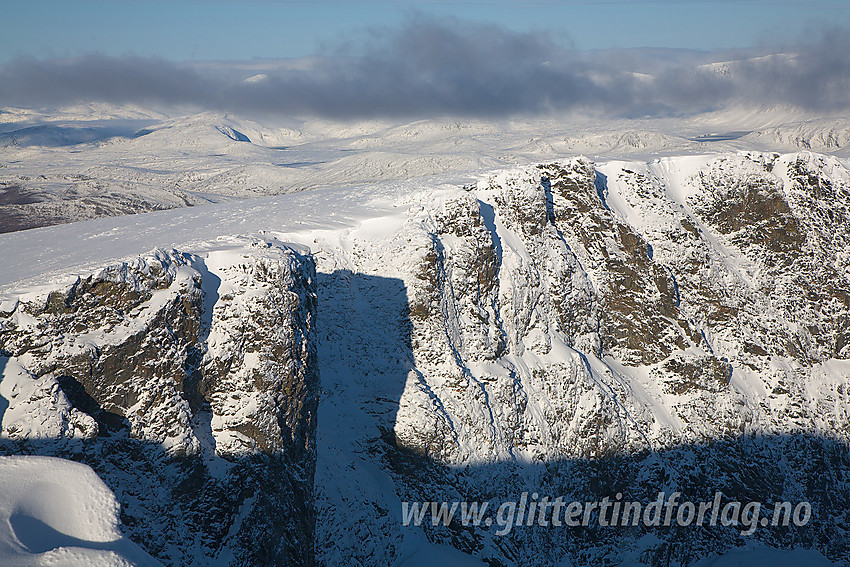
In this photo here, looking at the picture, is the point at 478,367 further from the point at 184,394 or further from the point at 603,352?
the point at 184,394

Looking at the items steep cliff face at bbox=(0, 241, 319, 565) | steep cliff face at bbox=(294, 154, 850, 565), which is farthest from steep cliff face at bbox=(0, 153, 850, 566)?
steep cliff face at bbox=(294, 154, 850, 565)

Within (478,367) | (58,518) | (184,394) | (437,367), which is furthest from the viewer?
(478,367)

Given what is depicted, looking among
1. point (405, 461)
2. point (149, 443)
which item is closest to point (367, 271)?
point (405, 461)

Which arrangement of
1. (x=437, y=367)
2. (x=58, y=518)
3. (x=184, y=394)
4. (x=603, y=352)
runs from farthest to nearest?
(x=603, y=352) < (x=437, y=367) < (x=184, y=394) < (x=58, y=518)

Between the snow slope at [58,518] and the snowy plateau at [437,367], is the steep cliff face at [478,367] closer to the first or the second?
the snowy plateau at [437,367]

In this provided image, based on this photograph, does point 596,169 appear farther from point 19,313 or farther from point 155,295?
point 19,313

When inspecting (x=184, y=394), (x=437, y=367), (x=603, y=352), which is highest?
(x=184, y=394)

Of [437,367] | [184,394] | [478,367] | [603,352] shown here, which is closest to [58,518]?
[184,394]

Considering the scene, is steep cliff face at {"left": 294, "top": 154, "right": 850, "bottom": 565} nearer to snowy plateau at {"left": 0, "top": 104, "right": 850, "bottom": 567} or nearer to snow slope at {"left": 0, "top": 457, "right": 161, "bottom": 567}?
snowy plateau at {"left": 0, "top": 104, "right": 850, "bottom": 567}
